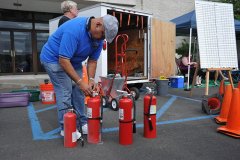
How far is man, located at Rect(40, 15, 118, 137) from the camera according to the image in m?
2.97

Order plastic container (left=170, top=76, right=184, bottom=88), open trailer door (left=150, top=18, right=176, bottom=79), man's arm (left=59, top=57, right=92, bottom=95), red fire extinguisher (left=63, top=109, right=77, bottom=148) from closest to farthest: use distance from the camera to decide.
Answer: man's arm (left=59, top=57, right=92, bottom=95), red fire extinguisher (left=63, top=109, right=77, bottom=148), open trailer door (left=150, top=18, right=176, bottom=79), plastic container (left=170, top=76, right=184, bottom=88)

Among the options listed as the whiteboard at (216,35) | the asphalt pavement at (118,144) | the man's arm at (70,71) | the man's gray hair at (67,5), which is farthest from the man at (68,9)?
the whiteboard at (216,35)

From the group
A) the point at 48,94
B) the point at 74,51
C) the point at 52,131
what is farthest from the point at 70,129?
the point at 48,94

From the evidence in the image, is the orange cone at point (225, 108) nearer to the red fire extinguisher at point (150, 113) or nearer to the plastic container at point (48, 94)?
the red fire extinguisher at point (150, 113)

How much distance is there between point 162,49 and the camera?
8.05 metres

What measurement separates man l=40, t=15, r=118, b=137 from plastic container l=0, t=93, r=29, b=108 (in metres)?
2.82

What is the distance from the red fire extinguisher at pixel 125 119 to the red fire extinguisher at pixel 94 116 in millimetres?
297

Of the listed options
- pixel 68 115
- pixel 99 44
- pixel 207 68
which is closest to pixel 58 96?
pixel 68 115

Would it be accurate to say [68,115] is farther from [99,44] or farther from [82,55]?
[99,44]

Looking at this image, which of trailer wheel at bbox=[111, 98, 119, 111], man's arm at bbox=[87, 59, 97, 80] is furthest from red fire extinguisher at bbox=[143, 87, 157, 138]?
trailer wheel at bbox=[111, 98, 119, 111]

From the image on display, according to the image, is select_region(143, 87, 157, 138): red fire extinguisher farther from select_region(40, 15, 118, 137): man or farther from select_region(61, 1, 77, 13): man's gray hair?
select_region(61, 1, 77, 13): man's gray hair

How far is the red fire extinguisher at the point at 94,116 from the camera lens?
333 cm

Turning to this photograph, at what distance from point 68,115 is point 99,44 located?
1.04 meters

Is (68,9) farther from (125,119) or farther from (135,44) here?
(135,44)
